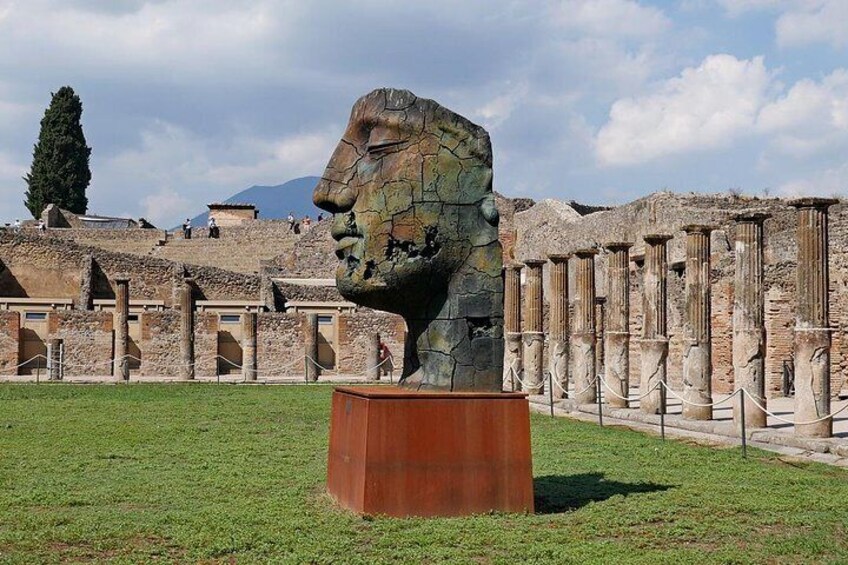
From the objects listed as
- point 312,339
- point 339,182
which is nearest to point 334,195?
point 339,182

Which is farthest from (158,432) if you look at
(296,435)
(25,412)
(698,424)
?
(698,424)

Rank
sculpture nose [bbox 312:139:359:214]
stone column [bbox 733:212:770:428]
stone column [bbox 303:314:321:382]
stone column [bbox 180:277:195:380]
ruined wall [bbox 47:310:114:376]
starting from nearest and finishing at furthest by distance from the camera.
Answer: sculpture nose [bbox 312:139:359:214] → stone column [bbox 733:212:770:428] → stone column [bbox 180:277:195:380] → stone column [bbox 303:314:321:382] → ruined wall [bbox 47:310:114:376]

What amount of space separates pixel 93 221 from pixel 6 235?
14246 mm

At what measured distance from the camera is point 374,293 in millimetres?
8484

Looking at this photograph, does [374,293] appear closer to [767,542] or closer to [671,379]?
[767,542]

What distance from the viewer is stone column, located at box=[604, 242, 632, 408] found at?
19453mm

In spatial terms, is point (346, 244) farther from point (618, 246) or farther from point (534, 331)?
point (534, 331)

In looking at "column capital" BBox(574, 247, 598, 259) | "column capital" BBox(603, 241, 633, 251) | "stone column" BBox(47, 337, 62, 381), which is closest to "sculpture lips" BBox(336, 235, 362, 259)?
"column capital" BBox(603, 241, 633, 251)

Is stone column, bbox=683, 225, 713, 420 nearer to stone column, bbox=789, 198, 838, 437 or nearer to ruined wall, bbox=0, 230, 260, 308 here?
stone column, bbox=789, 198, 838, 437

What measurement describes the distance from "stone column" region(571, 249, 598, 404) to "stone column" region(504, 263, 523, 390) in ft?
11.6

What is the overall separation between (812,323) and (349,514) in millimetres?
7910

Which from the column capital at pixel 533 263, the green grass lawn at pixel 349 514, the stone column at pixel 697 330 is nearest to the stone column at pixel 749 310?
the stone column at pixel 697 330

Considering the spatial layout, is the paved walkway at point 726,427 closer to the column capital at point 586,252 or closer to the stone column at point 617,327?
the stone column at point 617,327

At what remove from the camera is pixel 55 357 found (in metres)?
30.8
